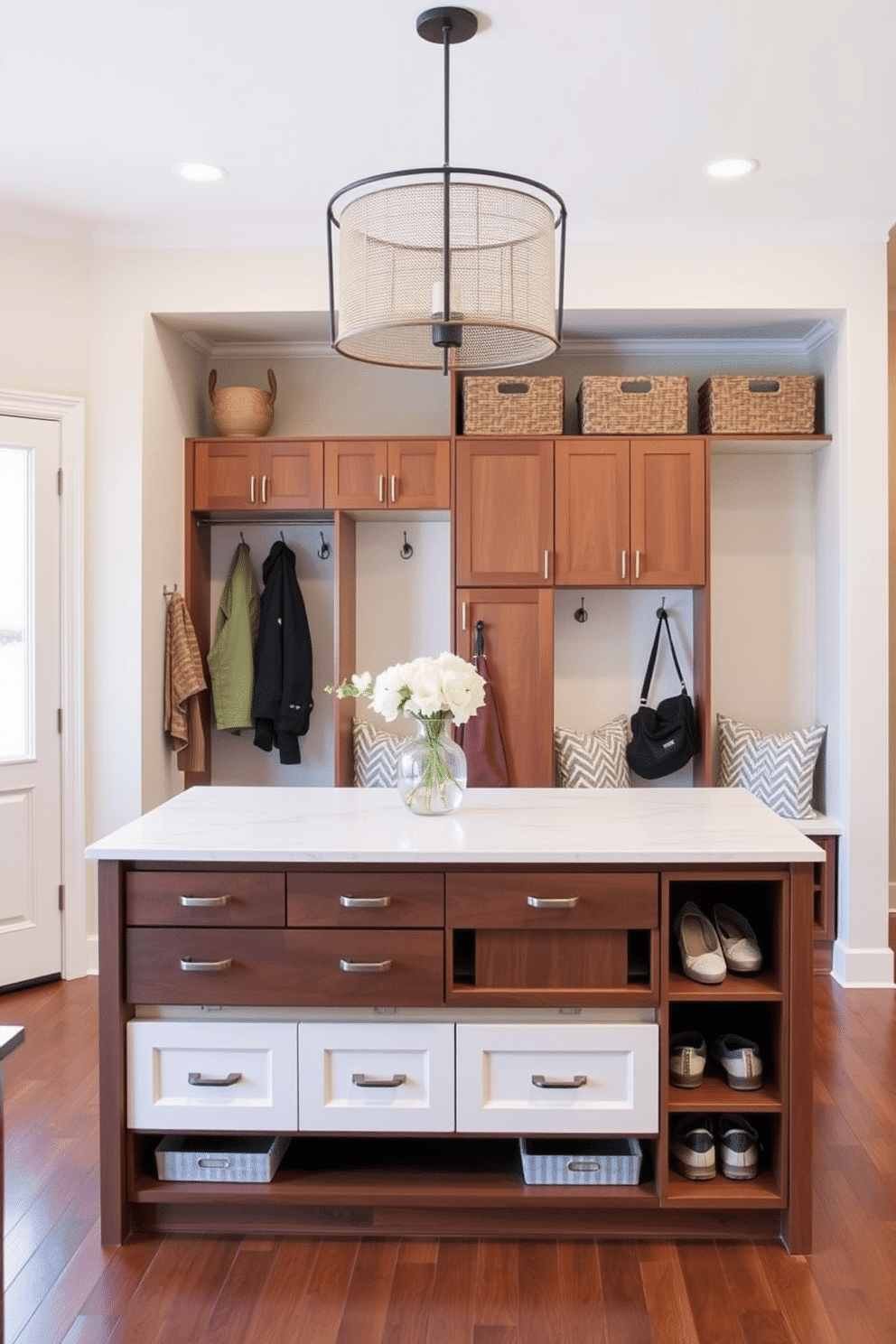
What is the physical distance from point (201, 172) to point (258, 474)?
4.02 ft

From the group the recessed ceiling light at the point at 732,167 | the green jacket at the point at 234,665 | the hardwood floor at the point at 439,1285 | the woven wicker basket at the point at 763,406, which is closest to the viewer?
the hardwood floor at the point at 439,1285

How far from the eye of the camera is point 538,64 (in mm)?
3076

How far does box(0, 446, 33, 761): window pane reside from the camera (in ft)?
13.7

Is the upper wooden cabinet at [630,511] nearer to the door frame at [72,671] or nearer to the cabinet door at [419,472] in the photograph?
the cabinet door at [419,472]

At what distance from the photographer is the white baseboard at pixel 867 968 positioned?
4.40 m

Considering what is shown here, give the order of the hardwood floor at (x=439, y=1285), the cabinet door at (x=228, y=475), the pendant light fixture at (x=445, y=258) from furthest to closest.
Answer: the cabinet door at (x=228, y=475) < the pendant light fixture at (x=445, y=258) < the hardwood floor at (x=439, y=1285)

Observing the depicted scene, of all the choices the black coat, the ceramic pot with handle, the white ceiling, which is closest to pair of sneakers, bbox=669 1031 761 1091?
the white ceiling

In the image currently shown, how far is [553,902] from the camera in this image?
2.45m

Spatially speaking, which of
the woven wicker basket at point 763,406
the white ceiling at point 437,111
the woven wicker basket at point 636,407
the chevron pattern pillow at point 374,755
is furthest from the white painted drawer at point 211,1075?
the woven wicker basket at point 763,406

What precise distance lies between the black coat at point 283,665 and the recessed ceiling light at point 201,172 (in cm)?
158

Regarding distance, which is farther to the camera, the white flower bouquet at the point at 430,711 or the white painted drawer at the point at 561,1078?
the white flower bouquet at the point at 430,711

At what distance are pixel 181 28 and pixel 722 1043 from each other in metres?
2.75

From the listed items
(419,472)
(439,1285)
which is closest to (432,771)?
(439,1285)

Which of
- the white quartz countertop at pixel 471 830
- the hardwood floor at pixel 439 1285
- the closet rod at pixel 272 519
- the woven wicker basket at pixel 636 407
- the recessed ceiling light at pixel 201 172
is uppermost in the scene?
the recessed ceiling light at pixel 201 172
